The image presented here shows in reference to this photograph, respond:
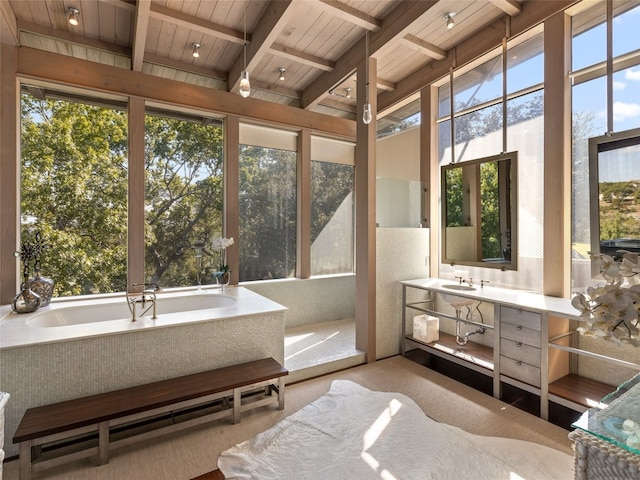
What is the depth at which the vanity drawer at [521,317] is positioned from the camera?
2471 mm

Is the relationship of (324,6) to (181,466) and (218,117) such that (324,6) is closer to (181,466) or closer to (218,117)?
(218,117)

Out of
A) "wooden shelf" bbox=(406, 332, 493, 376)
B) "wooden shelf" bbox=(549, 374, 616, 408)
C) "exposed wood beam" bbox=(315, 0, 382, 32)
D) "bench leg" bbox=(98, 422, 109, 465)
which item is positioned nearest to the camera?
"bench leg" bbox=(98, 422, 109, 465)

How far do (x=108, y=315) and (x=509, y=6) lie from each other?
183 inches

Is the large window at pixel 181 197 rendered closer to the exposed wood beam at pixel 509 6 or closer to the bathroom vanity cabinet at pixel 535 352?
the bathroom vanity cabinet at pixel 535 352

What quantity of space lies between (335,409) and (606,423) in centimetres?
195

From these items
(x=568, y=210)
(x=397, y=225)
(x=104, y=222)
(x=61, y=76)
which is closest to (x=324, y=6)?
(x=397, y=225)

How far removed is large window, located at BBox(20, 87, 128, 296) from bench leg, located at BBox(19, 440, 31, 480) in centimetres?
183

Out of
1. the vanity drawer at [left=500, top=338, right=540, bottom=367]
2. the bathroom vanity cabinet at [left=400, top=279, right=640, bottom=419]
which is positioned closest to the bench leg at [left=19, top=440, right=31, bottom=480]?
the bathroom vanity cabinet at [left=400, top=279, right=640, bottom=419]

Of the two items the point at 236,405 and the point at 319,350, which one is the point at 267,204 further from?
the point at 236,405

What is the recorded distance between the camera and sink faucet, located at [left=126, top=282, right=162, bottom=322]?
2.56 m

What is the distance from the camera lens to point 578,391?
2.41 metres

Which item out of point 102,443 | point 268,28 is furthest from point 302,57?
point 102,443

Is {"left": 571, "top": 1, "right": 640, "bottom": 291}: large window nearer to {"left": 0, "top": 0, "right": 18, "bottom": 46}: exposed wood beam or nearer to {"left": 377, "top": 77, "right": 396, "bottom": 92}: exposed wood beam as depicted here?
{"left": 377, "top": 77, "right": 396, "bottom": 92}: exposed wood beam

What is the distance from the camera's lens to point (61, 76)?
3.05 meters
